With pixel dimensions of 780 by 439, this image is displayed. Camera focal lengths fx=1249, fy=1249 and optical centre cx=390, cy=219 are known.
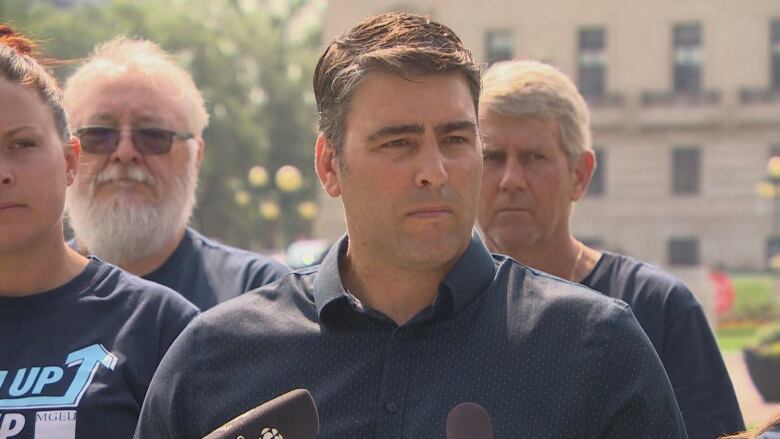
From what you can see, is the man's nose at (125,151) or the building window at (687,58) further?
the building window at (687,58)

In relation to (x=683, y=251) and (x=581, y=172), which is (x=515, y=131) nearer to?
(x=581, y=172)

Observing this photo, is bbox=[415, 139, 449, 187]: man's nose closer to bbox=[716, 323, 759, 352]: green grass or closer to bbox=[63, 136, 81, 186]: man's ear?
bbox=[63, 136, 81, 186]: man's ear

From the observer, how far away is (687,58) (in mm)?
49219

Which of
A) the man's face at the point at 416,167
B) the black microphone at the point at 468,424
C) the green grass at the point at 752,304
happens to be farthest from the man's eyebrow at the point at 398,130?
the green grass at the point at 752,304

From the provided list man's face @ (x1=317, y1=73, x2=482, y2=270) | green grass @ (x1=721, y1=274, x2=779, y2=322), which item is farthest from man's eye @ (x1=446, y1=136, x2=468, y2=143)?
green grass @ (x1=721, y1=274, x2=779, y2=322)

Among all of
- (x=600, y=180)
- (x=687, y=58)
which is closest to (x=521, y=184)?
(x=600, y=180)

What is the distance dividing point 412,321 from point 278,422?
61 centimetres

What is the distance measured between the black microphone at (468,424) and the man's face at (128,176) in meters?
2.55

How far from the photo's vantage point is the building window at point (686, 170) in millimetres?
48750

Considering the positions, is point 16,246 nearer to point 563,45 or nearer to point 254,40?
point 563,45

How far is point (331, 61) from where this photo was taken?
306 centimetres

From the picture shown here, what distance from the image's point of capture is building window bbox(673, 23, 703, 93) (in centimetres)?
4912

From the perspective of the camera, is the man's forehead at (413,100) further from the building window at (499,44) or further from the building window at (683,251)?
the building window at (499,44)

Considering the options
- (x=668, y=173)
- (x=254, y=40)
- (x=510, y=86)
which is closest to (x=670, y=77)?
(x=668, y=173)
